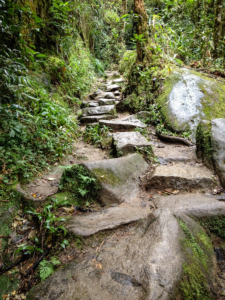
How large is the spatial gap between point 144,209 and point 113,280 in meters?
0.95

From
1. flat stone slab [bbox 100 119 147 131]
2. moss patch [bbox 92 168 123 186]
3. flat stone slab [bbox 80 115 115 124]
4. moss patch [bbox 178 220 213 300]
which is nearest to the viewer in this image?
moss patch [bbox 178 220 213 300]

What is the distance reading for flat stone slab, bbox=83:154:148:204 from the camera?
2.38 m

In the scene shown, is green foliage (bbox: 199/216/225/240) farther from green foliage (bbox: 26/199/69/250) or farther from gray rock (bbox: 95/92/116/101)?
gray rock (bbox: 95/92/116/101)

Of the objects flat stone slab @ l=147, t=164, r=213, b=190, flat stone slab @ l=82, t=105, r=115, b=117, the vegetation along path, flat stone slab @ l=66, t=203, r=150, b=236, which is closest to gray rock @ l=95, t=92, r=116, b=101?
flat stone slab @ l=82, t=105, r=115, b=117

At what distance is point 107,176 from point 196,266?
1.44 metres

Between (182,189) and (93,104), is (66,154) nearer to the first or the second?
(182,189)

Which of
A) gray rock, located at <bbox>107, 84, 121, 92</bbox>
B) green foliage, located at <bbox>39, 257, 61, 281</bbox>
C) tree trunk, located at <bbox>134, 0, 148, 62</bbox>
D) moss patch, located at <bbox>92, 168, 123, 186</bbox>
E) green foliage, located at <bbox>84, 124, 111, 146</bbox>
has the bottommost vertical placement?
green foliage, located at <bbox>84, 124, 111, 146</bbox>

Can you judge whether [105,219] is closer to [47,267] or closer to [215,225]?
[47,267]

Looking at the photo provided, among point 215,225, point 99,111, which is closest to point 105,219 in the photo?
point 215,225

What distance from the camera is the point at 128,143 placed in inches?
131

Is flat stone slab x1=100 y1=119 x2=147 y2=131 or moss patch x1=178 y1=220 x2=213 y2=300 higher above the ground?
moss patch x1=178 y1=220 x2=213 y2=300

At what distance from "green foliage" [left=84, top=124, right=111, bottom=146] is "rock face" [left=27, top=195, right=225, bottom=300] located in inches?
108

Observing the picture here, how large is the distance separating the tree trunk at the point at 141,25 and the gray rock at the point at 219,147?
4.45 meters

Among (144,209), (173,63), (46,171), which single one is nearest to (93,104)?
(173,63)
